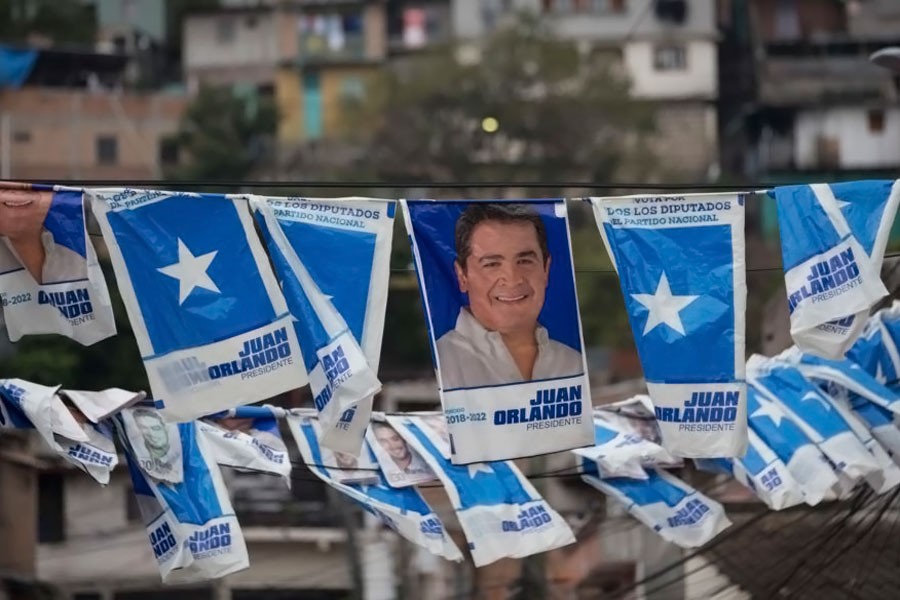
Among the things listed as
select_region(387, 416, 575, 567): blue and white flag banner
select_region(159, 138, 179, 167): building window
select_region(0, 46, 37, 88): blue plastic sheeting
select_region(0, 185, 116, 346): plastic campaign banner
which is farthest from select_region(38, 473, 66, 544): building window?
select_region(0, 46, 37, 88): blue plastic sheeting

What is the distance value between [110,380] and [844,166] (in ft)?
77.6

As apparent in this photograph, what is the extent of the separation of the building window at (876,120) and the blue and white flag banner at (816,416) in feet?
125

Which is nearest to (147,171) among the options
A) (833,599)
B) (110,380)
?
(110,380)

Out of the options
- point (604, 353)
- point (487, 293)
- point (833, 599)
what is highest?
point (487, 293)

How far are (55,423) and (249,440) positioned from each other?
4.85 ft

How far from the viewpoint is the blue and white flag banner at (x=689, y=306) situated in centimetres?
978

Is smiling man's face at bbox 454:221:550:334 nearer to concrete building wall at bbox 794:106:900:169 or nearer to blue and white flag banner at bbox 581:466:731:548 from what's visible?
blue and white flag banner at bbox 581:466:731:548

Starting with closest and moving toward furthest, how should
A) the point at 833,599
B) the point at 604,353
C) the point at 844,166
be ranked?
1. the point at 833,599
2. the point at 604,353
3. the point at 844,166

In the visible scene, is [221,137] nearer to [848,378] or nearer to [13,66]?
[13,66]

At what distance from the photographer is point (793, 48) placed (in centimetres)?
4953

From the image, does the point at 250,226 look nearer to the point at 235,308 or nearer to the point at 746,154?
the point at 235,308

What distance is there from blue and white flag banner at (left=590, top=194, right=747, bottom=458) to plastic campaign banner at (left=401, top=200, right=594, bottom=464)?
0.39m

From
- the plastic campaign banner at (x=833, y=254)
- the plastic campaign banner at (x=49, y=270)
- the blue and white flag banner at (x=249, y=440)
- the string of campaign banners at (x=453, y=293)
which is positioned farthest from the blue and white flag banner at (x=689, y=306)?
the plastic campaign banner at (x=49, y=270)

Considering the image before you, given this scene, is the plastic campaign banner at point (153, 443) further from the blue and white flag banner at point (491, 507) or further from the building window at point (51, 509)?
the building window at point (51, 509)
